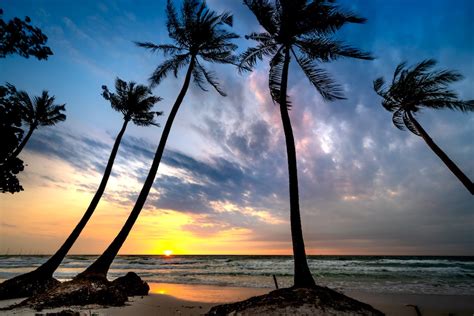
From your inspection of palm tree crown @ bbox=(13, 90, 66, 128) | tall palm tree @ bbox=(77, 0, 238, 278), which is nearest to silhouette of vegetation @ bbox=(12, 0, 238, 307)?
tall palm tree @ bbox=(77, 0, 238, 278)

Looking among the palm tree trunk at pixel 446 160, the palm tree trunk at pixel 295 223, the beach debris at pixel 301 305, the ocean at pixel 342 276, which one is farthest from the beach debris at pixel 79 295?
the palm tree trunk at pixel 446 160

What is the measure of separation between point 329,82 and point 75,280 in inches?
510

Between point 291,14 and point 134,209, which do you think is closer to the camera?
point 291,14

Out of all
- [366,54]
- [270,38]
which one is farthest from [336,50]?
[270,38]

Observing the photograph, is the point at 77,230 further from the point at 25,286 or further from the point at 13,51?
the point at 13,51

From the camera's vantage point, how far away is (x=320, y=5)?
10.3m

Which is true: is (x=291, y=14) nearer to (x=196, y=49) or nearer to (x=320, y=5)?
(x=320, y=5)

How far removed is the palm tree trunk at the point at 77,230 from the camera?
12516mm

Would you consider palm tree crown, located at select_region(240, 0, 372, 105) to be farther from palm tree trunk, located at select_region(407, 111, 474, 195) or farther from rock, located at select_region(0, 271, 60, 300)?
rock, located at select_region(0, 271, 60, 300)

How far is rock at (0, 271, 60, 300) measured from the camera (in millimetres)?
11125

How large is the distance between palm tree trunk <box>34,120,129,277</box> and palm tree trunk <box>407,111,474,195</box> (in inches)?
732

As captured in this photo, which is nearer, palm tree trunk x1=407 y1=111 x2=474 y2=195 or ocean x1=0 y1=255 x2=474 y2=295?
palm tree trunk x1=407 y1=111 x2=474 y2=195

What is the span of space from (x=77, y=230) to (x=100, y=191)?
91.5 inches

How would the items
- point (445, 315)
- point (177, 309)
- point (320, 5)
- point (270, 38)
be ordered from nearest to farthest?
point (445, 315), point (177, 309), point (320, 5), point (270, 38)
